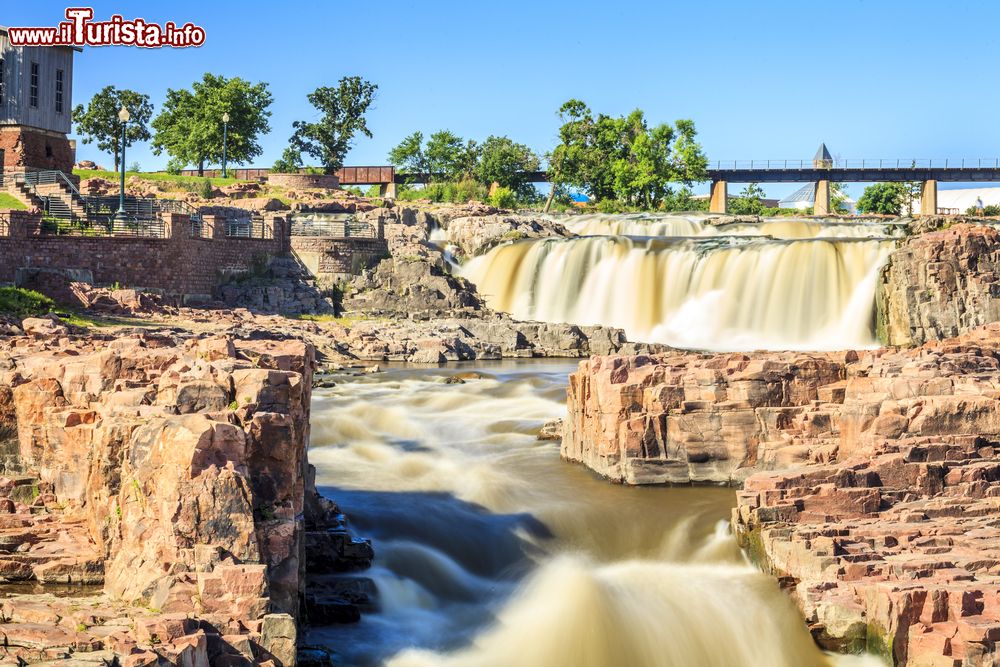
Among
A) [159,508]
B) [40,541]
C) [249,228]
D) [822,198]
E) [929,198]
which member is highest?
[929,198]

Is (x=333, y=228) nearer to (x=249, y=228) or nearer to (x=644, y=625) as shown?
(x=249, y=228)

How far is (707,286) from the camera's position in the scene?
46.5m

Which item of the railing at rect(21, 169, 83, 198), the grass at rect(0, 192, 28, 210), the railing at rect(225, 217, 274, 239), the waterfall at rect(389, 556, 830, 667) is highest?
the railing at rect(21, 169, 83, 198)

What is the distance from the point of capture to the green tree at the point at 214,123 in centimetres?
7869

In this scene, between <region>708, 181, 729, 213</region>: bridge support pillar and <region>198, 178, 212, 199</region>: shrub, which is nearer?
<region>198, 178, 212, 199</region>: shrub

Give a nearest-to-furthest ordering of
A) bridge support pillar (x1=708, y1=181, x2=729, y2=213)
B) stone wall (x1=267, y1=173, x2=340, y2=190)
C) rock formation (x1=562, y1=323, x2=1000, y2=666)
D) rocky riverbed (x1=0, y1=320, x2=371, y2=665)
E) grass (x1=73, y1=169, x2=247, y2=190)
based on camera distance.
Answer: rocky riverbed (x1=0, y1=320, x2=371, y2=665), rock formation (x1=562, y1=323, x2=1000, y2=666), grass (x1=73, y1=169, x2=247, y2=190), stone wall (x1=267, y1=173, x2=340, y2=190), bridge support pillar (x1=708, y1=181, x2=729, y2=213)

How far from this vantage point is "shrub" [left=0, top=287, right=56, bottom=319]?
35469 mm

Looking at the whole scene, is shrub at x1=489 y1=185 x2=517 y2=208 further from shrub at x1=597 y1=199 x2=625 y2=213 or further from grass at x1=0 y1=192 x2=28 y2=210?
grass at x1=0 y1=192 x2=28 y2=210

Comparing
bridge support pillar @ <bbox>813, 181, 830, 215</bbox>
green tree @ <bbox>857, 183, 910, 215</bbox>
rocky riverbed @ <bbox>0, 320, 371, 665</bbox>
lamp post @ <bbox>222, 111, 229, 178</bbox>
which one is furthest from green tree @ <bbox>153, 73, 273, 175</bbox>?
rocky riverbed @ <bbox>0, 320, 371, 665</bbox>

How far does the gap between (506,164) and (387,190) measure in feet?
29.8

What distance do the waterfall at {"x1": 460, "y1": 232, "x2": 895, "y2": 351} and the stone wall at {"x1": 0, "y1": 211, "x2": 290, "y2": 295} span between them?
11.4m

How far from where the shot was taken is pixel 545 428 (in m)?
25.8

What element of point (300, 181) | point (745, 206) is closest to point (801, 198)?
point (745, 206)

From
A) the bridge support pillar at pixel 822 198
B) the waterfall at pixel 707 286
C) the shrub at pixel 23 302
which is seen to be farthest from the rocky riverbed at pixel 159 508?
the bridge support pillar at pixel 822 198
